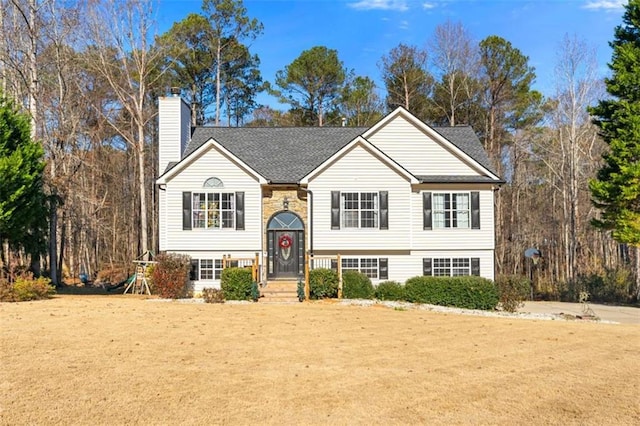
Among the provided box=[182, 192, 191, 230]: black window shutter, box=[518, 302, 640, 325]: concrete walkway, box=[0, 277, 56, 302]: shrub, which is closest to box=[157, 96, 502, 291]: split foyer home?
box=[182, 192, 191, 230]: black window shutter

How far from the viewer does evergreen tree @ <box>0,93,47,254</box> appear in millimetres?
17031

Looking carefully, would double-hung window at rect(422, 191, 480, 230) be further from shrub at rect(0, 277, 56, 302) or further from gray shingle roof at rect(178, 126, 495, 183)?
shrub at rect(0, 277, 56, 302)

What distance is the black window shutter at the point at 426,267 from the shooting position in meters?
21.5

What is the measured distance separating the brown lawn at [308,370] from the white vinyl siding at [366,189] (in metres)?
7.08

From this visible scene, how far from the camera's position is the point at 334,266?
21.2 meters

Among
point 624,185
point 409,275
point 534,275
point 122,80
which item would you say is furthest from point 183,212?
point 534,275

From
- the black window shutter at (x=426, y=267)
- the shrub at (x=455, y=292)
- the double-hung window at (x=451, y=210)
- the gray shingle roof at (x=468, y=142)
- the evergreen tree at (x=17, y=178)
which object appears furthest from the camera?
the gray shingle roof at (x=468, y=142)

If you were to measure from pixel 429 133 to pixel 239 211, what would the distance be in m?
8.67

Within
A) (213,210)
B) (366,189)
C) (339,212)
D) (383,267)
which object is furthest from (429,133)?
(213,210)

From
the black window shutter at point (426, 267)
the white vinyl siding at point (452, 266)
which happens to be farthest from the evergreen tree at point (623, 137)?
the black window shutter at point (426, 267)

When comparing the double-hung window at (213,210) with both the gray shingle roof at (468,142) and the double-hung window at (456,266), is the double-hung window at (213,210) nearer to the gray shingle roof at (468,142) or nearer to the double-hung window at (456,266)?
the double-hung window at (456,266)

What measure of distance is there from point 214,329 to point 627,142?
59.0ft

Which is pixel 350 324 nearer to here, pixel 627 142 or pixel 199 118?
pixel 627 142

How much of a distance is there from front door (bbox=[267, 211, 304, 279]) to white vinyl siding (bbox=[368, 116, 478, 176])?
16.6 ft
